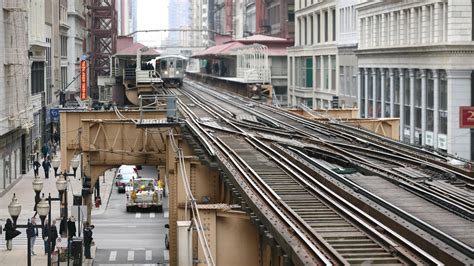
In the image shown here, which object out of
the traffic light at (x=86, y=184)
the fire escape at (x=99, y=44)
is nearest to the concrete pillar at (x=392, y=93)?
the traffic light at (x=86, y=184)

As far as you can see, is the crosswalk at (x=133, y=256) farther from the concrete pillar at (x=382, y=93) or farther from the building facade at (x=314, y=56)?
the building facade at (x=314, y=56)

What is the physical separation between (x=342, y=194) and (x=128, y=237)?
2517 centimetres

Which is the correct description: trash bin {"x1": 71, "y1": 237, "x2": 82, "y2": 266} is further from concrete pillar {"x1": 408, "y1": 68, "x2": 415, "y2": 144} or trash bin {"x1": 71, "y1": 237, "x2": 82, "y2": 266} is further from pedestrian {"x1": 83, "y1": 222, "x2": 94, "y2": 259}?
concrete pillar {"x1": 408, "y1": 68, "x2": 415, "y2": 144}

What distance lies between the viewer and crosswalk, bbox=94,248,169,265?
38812mm

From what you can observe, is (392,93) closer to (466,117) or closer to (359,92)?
(359,92)

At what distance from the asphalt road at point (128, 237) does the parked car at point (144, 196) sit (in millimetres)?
420

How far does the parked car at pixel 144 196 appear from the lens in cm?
5475

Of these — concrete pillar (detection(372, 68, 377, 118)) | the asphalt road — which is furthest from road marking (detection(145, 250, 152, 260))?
concrete pillar (detection(372, 68, 377, 118))

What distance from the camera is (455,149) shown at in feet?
178

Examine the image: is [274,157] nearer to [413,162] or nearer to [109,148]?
[413,162]

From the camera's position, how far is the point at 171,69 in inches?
3841

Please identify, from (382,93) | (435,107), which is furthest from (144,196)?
(382,93)

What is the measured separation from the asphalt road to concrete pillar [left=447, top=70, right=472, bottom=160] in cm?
1442

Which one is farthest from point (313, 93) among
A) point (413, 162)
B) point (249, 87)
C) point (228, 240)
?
point (228, 240)
